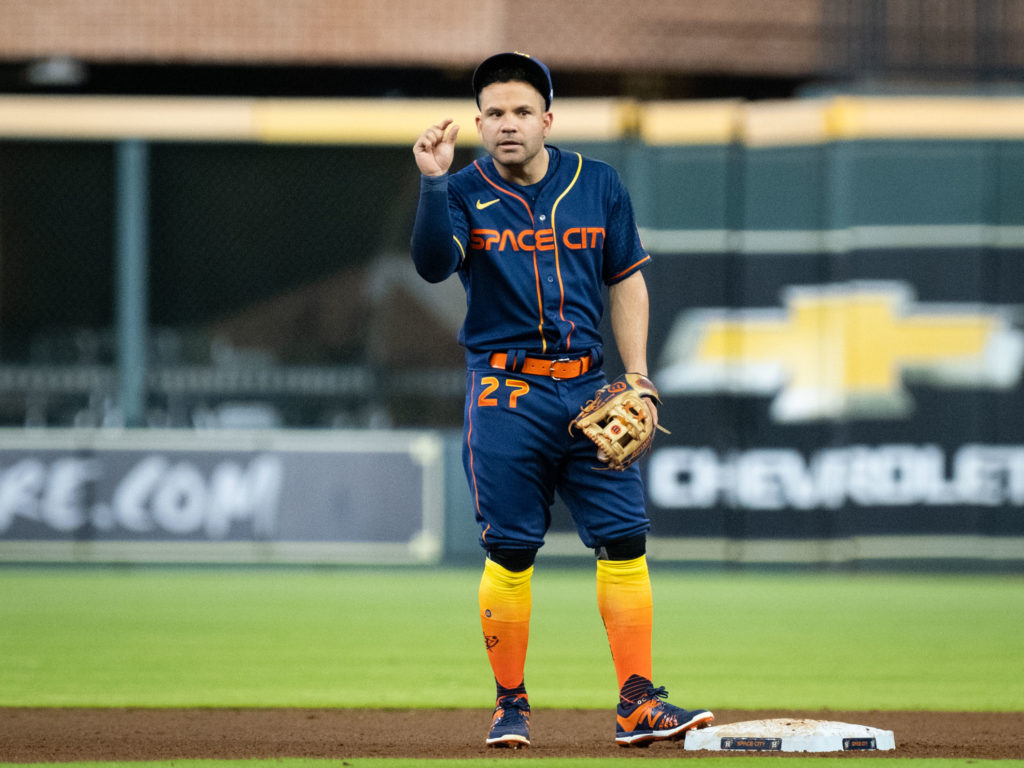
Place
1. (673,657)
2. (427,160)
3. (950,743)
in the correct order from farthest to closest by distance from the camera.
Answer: (673,657)
(950,743)
(427,160)

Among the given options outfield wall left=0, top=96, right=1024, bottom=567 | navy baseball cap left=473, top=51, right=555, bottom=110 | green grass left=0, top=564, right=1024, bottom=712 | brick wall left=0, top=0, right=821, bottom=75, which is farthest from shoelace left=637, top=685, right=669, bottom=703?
brick wall left=0, top=0, right=821, bottom=75

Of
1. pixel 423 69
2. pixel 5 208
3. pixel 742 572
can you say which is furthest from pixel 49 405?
pixel 742 572

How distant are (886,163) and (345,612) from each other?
5.76 m

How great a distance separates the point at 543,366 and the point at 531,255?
34 cm

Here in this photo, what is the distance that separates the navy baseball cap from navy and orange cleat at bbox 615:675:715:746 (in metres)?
1.81

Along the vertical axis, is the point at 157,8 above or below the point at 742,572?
above

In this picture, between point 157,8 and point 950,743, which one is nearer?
point 950,743

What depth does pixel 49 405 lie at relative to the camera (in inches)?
489

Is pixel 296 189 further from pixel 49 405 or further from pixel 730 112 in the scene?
pixel 730 112

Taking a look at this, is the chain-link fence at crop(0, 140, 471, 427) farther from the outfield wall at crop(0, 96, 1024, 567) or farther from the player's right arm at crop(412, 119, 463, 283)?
the player's right arm at crop(412, 119, 463, 283)

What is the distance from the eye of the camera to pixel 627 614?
180 inches

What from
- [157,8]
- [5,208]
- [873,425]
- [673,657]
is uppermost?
[157,8]

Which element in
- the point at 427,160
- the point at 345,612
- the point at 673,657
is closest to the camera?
the point at 427,160

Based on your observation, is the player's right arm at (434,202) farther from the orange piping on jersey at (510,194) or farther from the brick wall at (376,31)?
the brick wall at (376,31)
